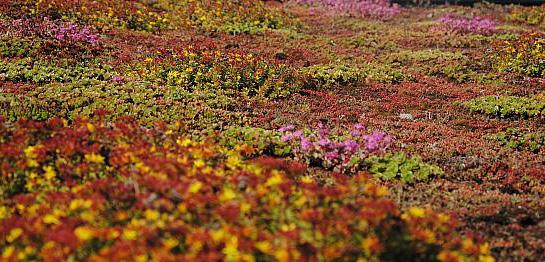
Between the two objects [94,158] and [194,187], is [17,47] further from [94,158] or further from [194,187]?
[194,187]

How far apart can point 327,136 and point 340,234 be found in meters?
5.94

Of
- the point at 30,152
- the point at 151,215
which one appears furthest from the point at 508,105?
the point at 30,152

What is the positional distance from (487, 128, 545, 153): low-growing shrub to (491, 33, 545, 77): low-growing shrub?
6715 millimetres

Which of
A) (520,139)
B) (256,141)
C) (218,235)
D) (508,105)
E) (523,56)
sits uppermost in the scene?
(218,235)

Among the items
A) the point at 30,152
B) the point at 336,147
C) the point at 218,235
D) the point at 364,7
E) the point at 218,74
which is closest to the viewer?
the point at 218,235

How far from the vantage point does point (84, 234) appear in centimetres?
508

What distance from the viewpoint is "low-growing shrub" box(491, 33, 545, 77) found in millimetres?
17923

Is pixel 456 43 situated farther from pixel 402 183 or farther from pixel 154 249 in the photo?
pixel 154 249

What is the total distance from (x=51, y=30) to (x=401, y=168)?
14858 millimetres

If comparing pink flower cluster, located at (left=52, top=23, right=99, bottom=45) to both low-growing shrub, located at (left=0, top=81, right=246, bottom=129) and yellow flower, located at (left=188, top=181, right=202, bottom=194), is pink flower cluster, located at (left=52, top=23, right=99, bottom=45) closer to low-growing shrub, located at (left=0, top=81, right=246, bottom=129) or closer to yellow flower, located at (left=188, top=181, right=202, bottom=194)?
low-growing shrub, located at (left=0, top=81, right=246, bottom=129)

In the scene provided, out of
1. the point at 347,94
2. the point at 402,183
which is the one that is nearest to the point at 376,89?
the point at 347,94

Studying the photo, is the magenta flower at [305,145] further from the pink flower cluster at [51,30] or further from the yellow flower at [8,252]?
the pink flower cluster at [51,30]

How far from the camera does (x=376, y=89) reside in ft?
54.5

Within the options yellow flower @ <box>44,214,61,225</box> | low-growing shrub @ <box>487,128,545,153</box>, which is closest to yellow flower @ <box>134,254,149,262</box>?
yellow flower @ <box>44,214,61,225</box>
